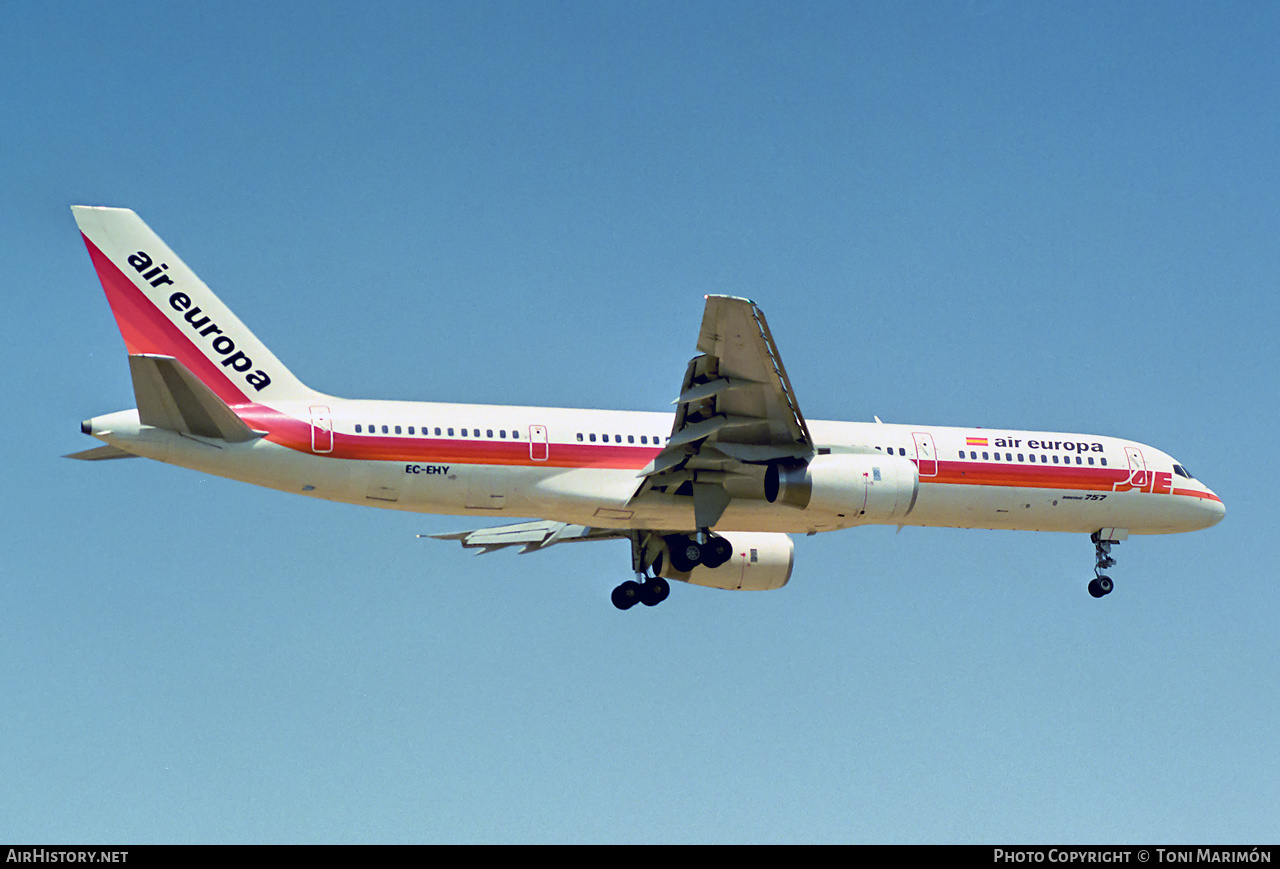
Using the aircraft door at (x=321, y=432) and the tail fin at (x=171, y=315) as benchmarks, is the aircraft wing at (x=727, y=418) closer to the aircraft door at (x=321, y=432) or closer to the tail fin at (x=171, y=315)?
the aircraft door at (x=321, y=432)

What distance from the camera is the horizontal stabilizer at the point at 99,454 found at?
24692 millimetres

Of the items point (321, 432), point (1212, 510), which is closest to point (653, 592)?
point (321, 432)

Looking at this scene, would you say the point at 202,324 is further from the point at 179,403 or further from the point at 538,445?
the point at 538,445

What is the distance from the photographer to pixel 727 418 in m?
25.5

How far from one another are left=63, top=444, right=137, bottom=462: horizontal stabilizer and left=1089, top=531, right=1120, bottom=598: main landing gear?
776 inches

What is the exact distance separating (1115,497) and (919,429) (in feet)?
15.5

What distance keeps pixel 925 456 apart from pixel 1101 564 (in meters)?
5.19

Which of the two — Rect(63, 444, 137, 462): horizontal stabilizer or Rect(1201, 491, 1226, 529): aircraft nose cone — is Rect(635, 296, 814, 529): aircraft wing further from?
Rect(1201, 491, 1226, 529): aircraft nose cone

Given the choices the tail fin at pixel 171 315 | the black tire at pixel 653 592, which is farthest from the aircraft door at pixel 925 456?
the tail fin at pixel 171 315

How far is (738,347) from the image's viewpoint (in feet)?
77.7

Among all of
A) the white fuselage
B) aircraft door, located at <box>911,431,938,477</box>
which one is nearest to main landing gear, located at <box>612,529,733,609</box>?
the white fuselage

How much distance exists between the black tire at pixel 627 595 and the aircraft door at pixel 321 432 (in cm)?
833
